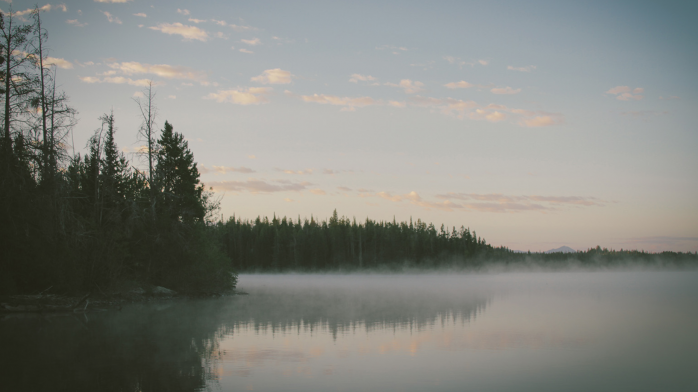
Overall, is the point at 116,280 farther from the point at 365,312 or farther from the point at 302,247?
the point at 302,247

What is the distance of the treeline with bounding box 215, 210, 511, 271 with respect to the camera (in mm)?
122125

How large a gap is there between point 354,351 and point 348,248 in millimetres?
111039

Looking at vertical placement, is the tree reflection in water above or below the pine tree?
below

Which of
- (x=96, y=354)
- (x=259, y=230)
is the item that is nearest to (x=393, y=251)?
(x=259, y=230)

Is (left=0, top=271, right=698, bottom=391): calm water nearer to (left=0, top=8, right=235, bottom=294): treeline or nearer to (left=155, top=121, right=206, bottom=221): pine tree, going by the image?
(left=0, top=8, right=235, bottom=294): treeline

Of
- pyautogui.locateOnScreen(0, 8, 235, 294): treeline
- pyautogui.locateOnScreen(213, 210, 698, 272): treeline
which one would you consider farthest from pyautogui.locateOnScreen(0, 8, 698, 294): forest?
pyautogui.locateOnScreen(213, 210, 698, 272): treeline

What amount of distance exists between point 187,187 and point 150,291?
1124 cm

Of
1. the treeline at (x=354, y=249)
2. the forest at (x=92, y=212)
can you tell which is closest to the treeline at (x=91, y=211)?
the forest at (x=92, y=212)

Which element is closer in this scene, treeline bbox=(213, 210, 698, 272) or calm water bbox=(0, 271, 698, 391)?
calm water bbox=(0, 271, 698, 391)

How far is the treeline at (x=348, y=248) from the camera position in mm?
122125

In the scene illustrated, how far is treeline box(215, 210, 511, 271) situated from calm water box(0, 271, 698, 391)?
92382 mm

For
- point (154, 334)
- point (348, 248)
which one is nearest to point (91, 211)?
point (154, 334)

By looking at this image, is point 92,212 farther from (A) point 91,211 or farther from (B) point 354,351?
(B) point 354,351

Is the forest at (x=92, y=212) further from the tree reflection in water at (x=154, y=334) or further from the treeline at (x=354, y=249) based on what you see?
the treeline at (x=354, y=249)
